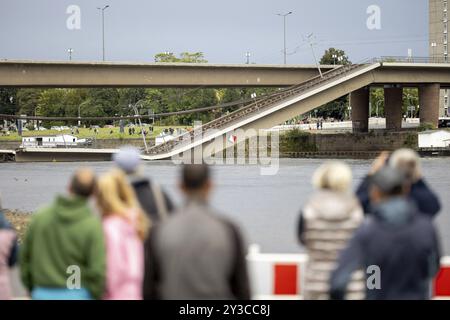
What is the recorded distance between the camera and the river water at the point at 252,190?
28109 millimetres

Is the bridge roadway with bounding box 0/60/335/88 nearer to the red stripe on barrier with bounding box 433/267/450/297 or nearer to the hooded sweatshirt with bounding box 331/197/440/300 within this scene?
the red stripe on barrier with bounding box 433/267/450/297

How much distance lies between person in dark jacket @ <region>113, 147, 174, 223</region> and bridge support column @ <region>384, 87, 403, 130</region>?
7642 centimetres

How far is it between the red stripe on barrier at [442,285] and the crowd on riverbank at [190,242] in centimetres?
200

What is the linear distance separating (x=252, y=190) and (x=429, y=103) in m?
38.3

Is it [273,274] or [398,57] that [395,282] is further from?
[398,57]

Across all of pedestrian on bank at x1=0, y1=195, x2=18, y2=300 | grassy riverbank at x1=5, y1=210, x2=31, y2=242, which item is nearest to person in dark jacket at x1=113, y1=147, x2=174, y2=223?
pedestrian on bank at x1=0, y1=195, x2=18, y2=300

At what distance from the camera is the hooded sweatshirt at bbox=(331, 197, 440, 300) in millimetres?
6555

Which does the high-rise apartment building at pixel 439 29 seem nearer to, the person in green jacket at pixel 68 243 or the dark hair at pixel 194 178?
the person in green jacket at pixel 68 243

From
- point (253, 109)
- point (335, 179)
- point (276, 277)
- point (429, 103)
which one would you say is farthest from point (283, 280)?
point (429, 103)

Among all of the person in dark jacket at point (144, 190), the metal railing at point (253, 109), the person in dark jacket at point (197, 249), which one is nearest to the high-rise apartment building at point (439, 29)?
the metal railing at point (253, 109)

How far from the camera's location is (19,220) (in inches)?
1072

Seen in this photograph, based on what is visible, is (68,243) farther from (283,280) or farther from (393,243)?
(283,280)
